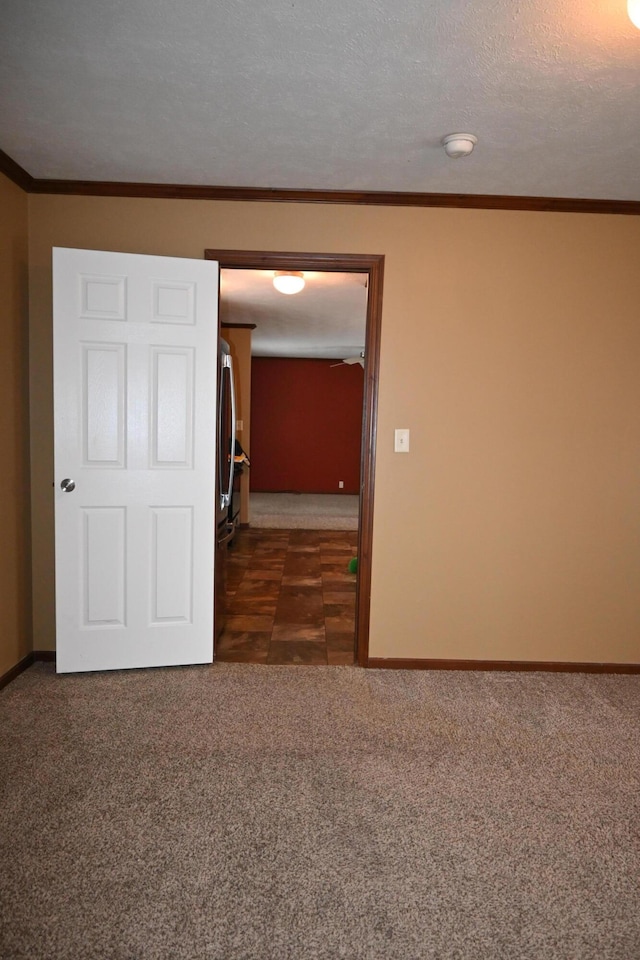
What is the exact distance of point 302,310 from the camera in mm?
6309

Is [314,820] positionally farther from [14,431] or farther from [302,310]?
[302,310]

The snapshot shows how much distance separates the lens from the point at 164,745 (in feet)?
7.91

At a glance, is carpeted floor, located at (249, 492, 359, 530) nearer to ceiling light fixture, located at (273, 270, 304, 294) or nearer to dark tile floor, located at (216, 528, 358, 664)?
dark tile floor, located at (216, 528, 358, 664)

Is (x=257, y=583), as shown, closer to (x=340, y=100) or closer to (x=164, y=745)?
(x=164, y=745)

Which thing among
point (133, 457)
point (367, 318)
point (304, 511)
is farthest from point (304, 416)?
point (133, 457)

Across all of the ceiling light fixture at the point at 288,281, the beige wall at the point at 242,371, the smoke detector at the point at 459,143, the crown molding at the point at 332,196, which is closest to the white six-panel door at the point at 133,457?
the crown molding at the point at 332,196

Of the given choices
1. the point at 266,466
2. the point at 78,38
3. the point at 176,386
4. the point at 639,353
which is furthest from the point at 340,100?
the point at 266,466

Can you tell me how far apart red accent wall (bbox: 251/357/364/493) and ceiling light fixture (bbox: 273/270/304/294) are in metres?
5.81

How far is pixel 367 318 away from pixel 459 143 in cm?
96

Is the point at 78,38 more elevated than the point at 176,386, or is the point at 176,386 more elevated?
the point at 78,38

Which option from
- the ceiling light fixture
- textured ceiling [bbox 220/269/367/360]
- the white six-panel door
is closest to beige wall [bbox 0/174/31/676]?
the white six-panel door

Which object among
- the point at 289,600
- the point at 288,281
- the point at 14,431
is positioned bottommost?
the point at 289,600

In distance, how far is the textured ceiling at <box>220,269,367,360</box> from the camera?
16.2 feet

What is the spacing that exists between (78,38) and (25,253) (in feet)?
4.75
